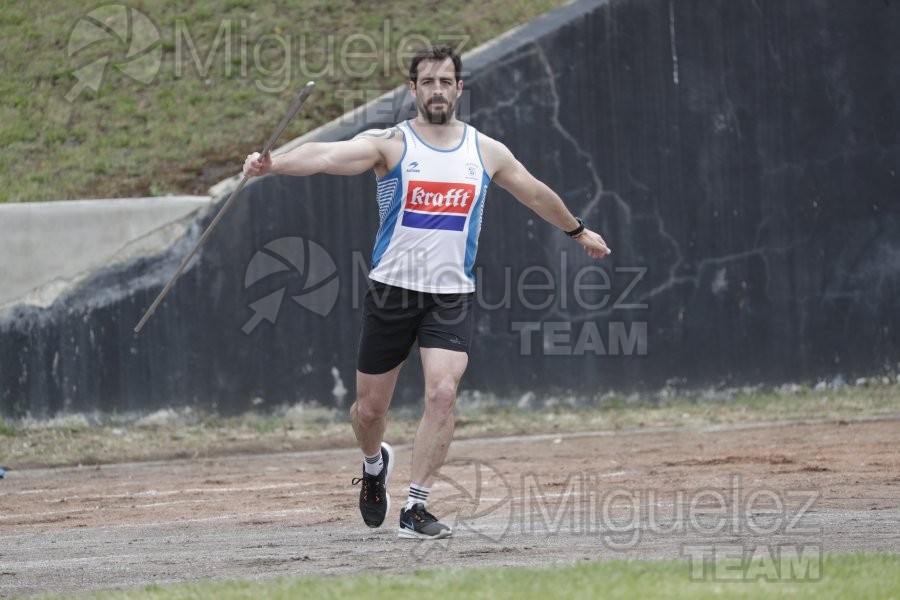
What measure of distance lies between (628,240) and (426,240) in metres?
7.04

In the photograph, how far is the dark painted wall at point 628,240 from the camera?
1206 centimetres

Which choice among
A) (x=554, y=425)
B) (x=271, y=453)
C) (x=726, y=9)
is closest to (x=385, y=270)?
(x=271, y=453)

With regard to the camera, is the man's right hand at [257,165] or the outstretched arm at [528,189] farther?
the outstretched arm at [528,189]

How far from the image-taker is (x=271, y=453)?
11453mm

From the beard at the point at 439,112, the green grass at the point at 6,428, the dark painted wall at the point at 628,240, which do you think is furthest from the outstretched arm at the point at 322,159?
the green grass at the point at 6,428

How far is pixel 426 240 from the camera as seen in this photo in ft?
20.9

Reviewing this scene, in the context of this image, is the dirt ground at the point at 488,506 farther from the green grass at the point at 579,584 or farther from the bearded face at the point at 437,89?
the bearded face at the point at 437,89

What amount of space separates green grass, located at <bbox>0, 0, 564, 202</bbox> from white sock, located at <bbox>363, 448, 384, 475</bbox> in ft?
21.1

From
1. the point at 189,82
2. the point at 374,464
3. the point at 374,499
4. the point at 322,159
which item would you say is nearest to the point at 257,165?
the point at 322,159

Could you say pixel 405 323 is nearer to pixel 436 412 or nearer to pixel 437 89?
pixel 436 412

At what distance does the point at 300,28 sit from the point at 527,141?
128 inches

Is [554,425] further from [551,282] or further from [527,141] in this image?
[527,141]

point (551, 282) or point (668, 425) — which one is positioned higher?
point (551, 282)

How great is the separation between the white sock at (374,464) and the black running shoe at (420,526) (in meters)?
0.49
